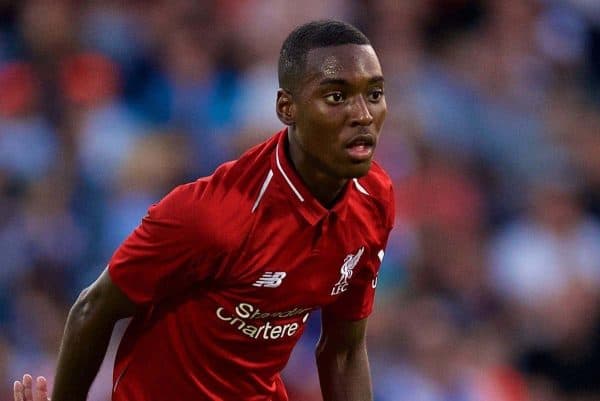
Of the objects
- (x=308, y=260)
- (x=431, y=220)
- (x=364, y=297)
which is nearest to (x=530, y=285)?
(x=431, y=220)

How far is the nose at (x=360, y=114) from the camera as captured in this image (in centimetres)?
330

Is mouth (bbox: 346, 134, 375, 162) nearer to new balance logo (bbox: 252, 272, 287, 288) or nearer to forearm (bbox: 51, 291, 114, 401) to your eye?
new balance logo (bbox: 252, 272, 287, 288)

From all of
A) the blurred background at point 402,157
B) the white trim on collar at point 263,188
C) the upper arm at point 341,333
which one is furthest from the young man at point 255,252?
the blurred background at point 402,157

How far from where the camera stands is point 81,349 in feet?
11.4

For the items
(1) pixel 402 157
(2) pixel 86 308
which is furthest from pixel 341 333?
(1) pixel 402 157

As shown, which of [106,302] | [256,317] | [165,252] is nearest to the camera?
[165,252]

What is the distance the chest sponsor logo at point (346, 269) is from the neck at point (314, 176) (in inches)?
7.0

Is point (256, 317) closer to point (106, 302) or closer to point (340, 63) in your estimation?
point (106, 302)

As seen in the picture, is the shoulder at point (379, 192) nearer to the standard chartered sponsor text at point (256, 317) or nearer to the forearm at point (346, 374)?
the standard chartered sponsor text at point (256, 317)

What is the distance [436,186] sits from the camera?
23.1 feet

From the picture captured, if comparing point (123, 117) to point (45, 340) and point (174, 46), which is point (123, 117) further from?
point (45, 340)

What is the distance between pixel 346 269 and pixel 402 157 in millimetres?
3500

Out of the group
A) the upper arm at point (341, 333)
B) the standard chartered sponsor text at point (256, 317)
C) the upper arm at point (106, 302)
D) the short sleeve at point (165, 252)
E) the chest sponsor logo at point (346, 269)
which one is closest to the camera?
the short sleeve at point (165, 252)

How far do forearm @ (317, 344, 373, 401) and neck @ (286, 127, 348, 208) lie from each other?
70 cm
